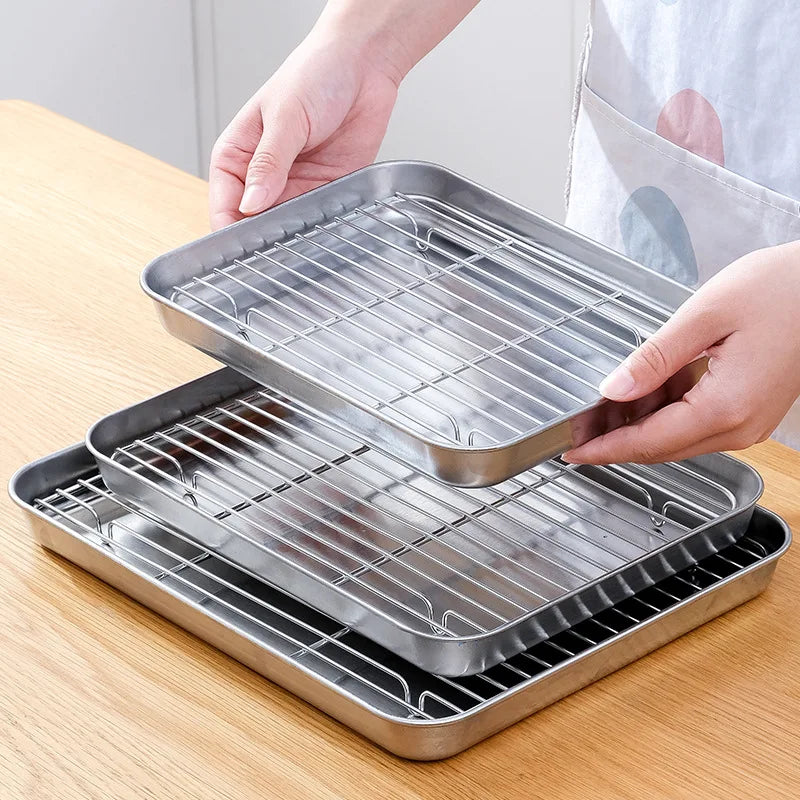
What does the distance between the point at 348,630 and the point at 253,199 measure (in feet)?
1.08

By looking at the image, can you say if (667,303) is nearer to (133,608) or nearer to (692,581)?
(692,581)

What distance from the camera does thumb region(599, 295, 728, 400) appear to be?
667 millimetres

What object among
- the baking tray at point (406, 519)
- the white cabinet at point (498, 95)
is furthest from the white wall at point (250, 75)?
the baking tray at point (406, 519)

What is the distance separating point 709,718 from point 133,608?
0.31 metres

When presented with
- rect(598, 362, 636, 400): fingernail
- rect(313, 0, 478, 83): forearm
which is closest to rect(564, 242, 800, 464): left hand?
rect(598, 362, 636, 400): fingernail

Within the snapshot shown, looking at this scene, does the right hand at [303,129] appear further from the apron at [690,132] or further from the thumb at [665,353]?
the thumb at [665,353]

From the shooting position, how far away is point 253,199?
91 centimetres

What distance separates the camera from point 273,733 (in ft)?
2.18

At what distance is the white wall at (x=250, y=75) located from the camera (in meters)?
2.40

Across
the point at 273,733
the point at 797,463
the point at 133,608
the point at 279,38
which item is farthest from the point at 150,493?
the point at 279,38

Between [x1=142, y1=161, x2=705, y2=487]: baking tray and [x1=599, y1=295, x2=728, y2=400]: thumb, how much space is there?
0.05 feet

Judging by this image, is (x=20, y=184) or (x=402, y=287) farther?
(x=20, y=184)

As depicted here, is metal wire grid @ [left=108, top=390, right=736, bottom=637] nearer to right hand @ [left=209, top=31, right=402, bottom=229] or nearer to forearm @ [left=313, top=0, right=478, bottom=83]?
right hand @ [left=209, top=31, right=402, bottom=229]

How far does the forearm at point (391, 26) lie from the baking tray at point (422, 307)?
20 cm
